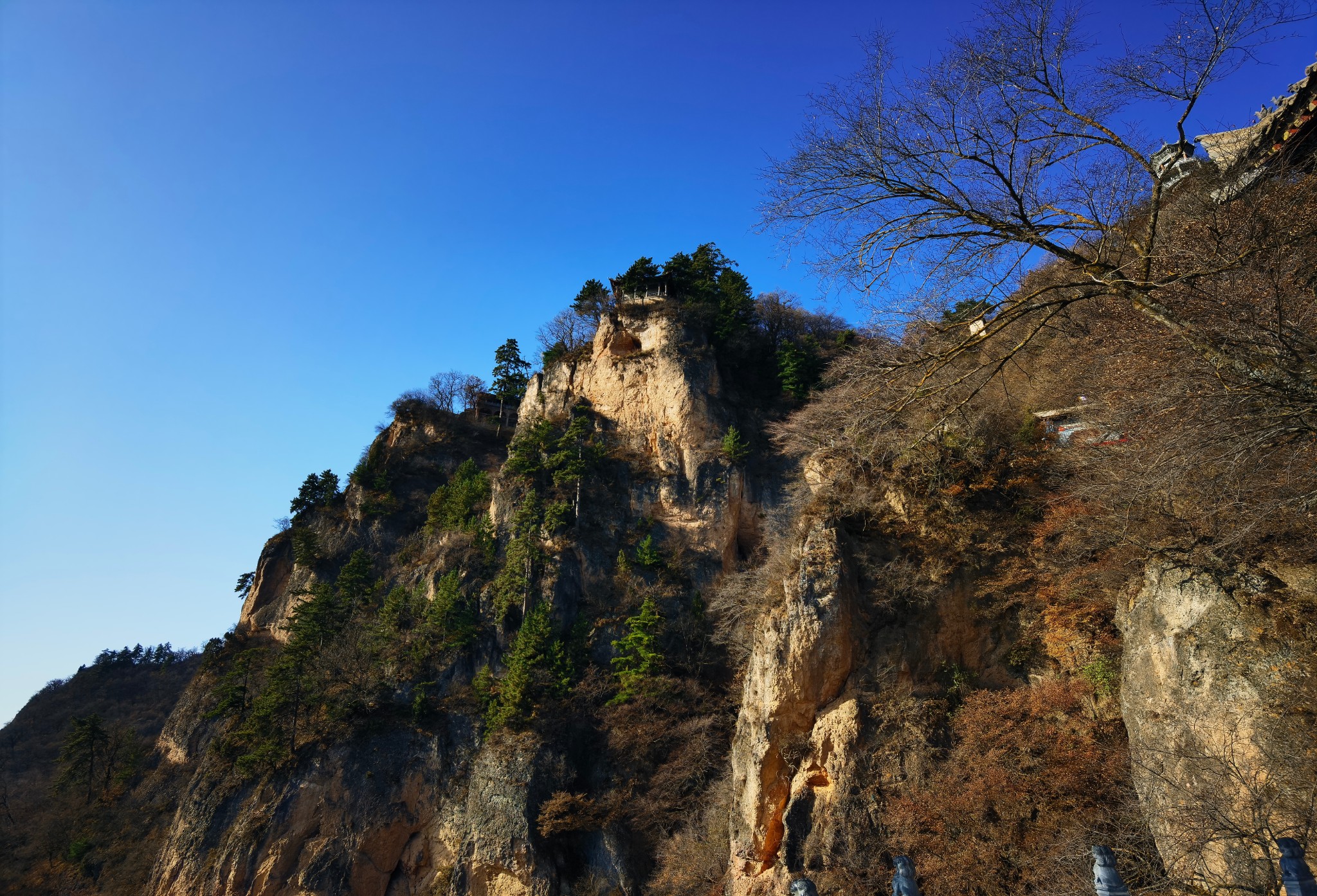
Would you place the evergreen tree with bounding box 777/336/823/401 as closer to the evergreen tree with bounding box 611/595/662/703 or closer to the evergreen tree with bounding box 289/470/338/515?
the evergreen tree with bounding box 611/595/662/703

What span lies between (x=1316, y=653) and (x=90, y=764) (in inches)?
1852

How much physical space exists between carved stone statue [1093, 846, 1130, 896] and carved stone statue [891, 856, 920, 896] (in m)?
1.94

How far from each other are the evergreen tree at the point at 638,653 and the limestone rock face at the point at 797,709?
11819 millimetres

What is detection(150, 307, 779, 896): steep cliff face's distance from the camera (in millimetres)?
25109

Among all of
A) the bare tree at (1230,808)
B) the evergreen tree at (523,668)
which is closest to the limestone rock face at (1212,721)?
the bare tree at (1230,808)

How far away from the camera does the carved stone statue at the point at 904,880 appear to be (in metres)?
7.57

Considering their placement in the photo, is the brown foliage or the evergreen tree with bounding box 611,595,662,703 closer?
the brown foliage

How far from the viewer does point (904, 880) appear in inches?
299

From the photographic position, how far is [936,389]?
622 centimetres

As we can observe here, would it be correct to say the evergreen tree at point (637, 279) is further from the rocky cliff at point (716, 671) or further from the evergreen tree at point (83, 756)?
the evergreen tree at point (83, 756)

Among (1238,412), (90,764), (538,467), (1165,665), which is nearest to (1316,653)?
(1165,665)

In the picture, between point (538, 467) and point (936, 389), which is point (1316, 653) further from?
point (538, 467)

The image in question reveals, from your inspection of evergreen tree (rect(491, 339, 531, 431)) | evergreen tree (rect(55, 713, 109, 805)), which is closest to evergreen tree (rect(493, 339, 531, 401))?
evergreen tree (rect(491, 339, 531, 431))

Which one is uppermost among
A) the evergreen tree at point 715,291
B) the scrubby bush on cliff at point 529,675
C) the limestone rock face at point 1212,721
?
the evergreen tree at point 715,291
